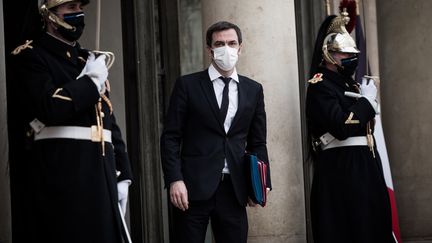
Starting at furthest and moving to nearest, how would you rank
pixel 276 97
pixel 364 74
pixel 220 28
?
pixel 364 74
pixel 276 97
pixel 220 28

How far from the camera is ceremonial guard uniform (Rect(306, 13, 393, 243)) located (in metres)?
9.30

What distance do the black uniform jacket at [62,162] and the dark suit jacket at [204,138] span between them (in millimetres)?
968

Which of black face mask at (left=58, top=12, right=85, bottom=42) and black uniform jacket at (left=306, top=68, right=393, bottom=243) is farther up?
black face mask at (left=58, top=12, right=85, bottom=42)

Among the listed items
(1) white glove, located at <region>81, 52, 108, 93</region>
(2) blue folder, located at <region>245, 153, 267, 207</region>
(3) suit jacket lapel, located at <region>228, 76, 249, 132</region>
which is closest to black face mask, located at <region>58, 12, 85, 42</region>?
(1) white glove, located at <region>81, 52, 108, 93</region>

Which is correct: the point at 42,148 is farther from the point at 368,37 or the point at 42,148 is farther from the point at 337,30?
the point at 368,37

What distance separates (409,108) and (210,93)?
239 inches

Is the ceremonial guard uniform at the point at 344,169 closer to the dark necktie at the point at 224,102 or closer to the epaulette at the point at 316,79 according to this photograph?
the epaulette at the point at 316,79

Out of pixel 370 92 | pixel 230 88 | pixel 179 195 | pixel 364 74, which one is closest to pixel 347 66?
pixel 370 92

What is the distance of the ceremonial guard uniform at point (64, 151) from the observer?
664 centimetres

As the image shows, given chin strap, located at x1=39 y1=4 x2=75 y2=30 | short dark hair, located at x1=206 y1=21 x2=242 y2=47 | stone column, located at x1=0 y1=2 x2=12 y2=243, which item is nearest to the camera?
chin strap, located at x1=39 y1=4 x2=75 y2=30

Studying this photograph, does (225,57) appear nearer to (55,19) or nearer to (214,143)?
(214,143)

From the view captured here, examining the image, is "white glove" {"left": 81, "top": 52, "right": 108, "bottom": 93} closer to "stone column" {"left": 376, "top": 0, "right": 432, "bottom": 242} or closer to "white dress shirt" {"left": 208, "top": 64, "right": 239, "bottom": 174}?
"white dress shirt" {"left": 208, "top": 64, "right": 239, "bottom": 174}

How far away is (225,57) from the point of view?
312 inches

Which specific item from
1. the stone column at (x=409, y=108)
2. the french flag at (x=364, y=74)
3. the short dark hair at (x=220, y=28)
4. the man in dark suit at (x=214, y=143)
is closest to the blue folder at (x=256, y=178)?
the man in dark suit at (x=214, y=143)
